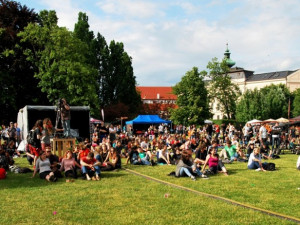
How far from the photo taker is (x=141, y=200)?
7.88 m

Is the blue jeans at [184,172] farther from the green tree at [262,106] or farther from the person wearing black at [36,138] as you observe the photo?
the green tree at [262,106]

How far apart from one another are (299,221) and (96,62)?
53342mm

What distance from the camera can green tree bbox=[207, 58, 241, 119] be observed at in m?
69.1

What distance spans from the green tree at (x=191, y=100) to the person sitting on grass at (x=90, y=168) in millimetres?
46853

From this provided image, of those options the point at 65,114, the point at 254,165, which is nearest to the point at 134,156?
the point at 65,114

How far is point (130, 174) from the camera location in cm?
1220

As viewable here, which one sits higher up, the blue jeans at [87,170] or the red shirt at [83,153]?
the red shirt at [83,153]

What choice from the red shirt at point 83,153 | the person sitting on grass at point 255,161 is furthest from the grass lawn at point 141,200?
the person sitting on grass at point 255,161

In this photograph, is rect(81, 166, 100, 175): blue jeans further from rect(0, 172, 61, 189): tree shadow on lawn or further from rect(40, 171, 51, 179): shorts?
rect(0, 172, 61, 189): tree shadow on lawn

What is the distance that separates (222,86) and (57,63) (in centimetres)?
4406

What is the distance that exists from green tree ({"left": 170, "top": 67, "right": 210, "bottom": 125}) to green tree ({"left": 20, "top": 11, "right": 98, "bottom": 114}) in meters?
26.8

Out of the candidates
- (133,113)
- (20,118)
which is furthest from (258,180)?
(133,113)

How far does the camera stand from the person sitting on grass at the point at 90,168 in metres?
11.1

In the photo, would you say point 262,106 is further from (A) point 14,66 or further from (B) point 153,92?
(B) point 153,92
